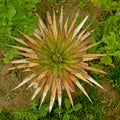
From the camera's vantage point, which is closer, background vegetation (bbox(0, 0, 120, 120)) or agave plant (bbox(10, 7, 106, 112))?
agave plant (bbox(10, 7, 106, 112))

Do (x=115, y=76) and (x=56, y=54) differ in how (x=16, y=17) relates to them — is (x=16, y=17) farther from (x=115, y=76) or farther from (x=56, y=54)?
(x=115, y=76)

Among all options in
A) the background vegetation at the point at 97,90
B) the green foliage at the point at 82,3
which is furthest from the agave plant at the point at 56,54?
the green foliage at the point at 82,3

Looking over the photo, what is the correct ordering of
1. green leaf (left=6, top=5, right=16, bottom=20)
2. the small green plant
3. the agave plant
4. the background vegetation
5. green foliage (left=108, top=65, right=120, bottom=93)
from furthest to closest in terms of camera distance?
green foliage (left=108, top=65, right=120, bottom=93), the small green plant, the background vegetation, the agave plant, green leaf (left=6, top=5, right=16, bottom=20)

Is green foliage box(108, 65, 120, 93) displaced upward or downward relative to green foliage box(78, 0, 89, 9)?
downward

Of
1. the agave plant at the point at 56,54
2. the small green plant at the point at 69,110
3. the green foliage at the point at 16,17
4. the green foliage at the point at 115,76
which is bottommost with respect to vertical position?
the small green plant at the point at 69,110

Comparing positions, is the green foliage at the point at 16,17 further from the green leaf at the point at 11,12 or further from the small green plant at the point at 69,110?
the small green plant at the point at 69,110

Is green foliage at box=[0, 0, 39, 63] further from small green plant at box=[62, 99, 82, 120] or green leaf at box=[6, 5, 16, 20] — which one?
small green plant at box=[62, 99, 82, 120]

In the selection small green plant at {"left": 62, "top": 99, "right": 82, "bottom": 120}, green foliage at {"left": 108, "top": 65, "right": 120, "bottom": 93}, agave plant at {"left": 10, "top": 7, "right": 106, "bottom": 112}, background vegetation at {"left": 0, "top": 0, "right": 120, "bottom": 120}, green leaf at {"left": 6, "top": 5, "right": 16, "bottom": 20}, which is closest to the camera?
green leaf at {"left": 6, "top": 5, "right": 16, "bottom": 20}

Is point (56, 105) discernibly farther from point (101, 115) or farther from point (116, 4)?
point (116, 4)

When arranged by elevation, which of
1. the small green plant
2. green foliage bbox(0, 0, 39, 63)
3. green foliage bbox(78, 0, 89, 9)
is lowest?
the small green plant

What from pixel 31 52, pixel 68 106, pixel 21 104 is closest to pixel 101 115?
pixel 68 106

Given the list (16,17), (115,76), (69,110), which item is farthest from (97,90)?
(16,17)

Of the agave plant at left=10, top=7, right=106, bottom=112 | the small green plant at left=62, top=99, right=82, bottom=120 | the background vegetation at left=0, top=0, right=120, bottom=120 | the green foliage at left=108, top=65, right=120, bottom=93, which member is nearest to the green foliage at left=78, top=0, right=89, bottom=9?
the background vegetation at left=0, top=0, right=120, bottom=120
